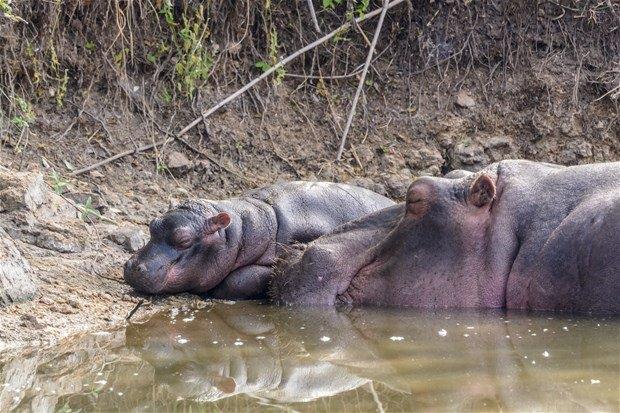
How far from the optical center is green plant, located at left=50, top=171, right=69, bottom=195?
7.05 meters

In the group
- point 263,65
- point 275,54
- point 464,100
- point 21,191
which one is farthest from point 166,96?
point 464,100

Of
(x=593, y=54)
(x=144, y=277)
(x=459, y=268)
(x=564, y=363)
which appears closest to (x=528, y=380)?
(x=564, y=363)

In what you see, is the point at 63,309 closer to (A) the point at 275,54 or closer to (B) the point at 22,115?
(B) the point at 22,115

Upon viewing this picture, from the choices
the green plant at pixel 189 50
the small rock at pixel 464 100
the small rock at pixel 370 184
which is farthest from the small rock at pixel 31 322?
the small rock at pixel 464 100

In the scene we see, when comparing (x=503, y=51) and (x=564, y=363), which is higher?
(x=503, y=51)

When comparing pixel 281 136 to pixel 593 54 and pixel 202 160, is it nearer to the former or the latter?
pixel 202 160

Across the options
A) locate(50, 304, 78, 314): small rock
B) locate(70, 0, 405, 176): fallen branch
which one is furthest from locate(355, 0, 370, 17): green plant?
locate(50, 304, 78, 314): small rock

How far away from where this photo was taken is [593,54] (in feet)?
31.3

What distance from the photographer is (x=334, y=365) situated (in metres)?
4.47

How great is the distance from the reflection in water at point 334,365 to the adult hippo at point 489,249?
0.58ft

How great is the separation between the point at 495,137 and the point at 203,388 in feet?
18.2

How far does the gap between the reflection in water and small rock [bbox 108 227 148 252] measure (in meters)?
1.16

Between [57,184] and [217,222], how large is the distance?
116cm

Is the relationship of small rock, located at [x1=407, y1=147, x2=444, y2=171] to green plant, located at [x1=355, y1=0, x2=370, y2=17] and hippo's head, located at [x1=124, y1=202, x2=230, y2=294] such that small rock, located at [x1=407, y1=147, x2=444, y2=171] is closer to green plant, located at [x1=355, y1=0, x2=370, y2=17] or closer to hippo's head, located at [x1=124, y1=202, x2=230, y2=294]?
green plant, located at [x1=355, y1=0, x2=370, y2=17]
